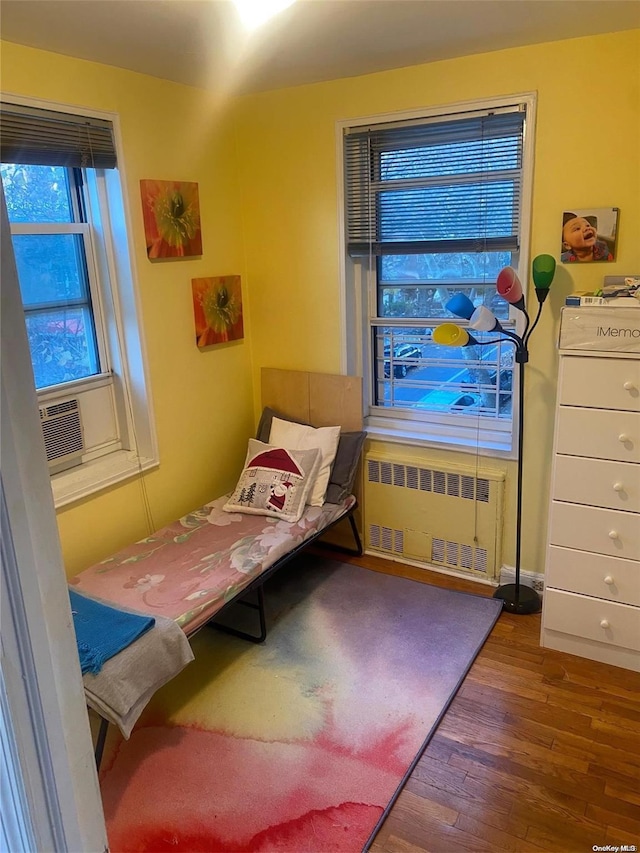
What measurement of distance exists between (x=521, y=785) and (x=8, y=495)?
2.00 meters

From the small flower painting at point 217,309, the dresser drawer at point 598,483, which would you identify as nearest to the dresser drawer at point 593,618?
the dresser drawer at point 598,483

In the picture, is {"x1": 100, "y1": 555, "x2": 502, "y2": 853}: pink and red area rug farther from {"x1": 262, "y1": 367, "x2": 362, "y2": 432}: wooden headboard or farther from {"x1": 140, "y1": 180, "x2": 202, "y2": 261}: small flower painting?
{"x1": 140, "y1": 180, "x2": 202, "y2": 261}: small flower painting

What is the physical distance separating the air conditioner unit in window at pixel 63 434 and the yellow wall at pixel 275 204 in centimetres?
23

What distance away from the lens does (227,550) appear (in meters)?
2.80

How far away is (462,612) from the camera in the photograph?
2.96 meters

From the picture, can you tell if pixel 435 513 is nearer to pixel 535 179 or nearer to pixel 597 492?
pixel 597 492

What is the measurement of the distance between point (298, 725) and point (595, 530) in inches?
53.1

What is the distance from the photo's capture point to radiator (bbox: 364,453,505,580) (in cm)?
313

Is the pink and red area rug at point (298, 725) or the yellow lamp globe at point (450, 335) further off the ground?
the yellow lamp globe at point (450, 335)

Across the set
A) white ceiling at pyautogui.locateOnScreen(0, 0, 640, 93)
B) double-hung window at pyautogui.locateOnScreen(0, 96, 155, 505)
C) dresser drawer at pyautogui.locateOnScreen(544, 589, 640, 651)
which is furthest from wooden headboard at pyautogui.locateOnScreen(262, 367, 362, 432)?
white ceiling at pyautogui.locateOnScreen(0, 0, 640, 93)

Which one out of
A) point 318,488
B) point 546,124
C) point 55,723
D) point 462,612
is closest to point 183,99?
point 546,124

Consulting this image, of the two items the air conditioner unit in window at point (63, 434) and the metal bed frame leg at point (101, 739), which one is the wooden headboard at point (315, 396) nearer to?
the air conditioner unit in window at point (63, 434)

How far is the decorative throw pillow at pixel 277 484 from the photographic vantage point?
3.09 metres

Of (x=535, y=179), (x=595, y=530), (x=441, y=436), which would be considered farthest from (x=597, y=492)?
(x=535, y=179)
